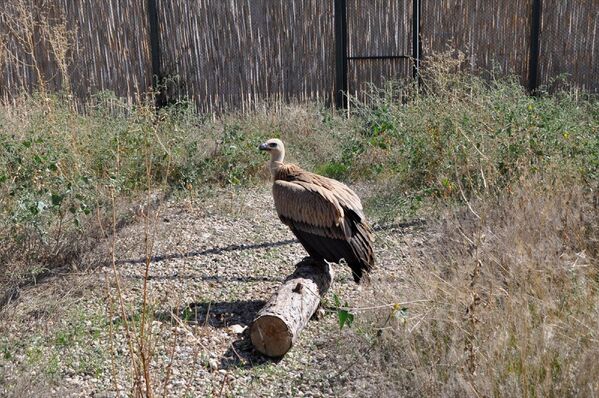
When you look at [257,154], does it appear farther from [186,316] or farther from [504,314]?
[504,314]

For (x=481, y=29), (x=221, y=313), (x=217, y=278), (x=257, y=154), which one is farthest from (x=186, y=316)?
(x=481, y=29)

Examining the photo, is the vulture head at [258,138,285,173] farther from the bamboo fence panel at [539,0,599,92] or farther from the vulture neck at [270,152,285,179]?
the bamboo fence panel at [539,0,599,92]

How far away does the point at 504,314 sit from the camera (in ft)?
11.8

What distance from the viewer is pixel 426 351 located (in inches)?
152

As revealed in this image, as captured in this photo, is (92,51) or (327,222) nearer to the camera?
(327,222)

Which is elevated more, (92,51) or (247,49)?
(92,51)

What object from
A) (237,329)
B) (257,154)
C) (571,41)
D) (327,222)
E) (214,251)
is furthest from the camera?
(571,41)

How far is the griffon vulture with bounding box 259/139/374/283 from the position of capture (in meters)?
5.03

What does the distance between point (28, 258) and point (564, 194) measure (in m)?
4.16

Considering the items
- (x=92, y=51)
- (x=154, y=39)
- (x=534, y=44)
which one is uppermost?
(x=154, y=39)

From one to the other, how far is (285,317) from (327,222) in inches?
39.4

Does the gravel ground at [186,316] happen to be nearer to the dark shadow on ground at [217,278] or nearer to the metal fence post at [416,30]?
the dark shadow on ground at [217,278]

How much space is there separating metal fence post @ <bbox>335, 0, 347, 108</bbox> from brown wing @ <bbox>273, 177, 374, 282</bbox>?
560cm

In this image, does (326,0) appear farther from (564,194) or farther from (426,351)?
(426,351)
